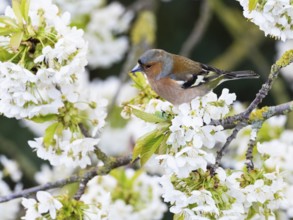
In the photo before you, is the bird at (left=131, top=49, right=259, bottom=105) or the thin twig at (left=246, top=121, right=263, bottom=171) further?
the bird at (left=131, top=49, right=259, bottom=105)

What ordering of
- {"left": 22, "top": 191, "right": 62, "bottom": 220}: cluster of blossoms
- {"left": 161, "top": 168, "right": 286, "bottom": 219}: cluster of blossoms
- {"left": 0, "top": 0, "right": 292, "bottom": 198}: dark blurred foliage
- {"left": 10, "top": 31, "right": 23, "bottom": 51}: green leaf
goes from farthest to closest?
{"left": 0, "top": 0, "right": 292, "bottom": 198}: dark blurred foliage → {"left": 22, "top": 191, "right": 62, "bottom": 220}: cluster of blossoms → {"left": 10, "top": 31, "right": 23, "bottom": 51}: green leaf → {"left": 161, "top": 168, "right": 286, "bottom": 219}: cluster of blossoms

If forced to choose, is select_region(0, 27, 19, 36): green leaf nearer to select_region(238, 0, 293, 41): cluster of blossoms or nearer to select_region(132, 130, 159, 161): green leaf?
select_region(132, 130, 159, 161): green leaf

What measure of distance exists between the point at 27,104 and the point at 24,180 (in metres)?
5.04

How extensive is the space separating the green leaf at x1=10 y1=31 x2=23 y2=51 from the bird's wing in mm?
768

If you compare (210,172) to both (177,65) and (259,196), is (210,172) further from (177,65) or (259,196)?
(177,65)

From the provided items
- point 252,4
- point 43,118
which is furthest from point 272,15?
point 43,118

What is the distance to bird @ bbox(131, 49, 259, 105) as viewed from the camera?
10.6 feet

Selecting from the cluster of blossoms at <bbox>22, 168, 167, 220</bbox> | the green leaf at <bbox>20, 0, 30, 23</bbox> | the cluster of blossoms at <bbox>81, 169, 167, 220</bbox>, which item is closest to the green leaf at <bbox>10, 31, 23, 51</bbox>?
the green leaf at <bbox>20, 0, 30, 23</bbox>

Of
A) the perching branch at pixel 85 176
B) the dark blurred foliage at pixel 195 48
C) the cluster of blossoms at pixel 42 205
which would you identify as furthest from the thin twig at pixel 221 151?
the dark blurred foliage at pixel 195 48

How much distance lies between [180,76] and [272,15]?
2.52 ft

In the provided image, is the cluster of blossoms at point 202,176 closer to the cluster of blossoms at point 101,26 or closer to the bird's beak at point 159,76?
the bird's beak at point 159,76

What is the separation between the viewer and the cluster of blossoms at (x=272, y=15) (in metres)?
2.72

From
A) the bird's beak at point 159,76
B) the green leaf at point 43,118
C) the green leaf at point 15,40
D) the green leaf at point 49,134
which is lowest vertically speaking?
the green leaf at point 49,134

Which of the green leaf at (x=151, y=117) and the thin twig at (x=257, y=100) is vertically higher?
the thin twig at (x=257, y=100)
